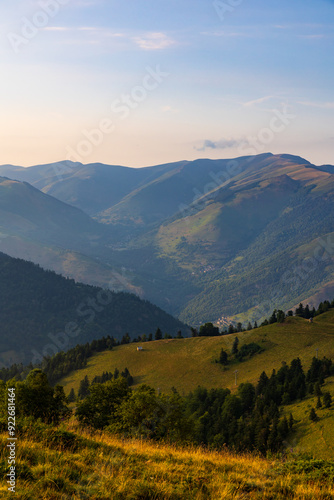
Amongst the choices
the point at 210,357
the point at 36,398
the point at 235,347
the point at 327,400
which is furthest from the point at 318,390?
the point at 210,357

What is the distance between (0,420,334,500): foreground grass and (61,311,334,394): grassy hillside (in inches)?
4386

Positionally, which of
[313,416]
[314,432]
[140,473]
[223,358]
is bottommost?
[223,358]

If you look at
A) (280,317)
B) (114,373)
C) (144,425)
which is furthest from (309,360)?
(144,425)

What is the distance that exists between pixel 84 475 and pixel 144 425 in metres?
32.4

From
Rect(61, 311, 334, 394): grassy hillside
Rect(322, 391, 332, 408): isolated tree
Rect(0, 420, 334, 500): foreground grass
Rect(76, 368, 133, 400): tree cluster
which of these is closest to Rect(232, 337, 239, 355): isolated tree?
Rect(61, 311, 334, 394): grassy hillside

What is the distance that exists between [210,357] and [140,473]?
14774 cm

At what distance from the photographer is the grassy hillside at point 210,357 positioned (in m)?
138

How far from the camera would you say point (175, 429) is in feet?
163

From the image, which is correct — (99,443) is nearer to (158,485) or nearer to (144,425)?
(158,485)

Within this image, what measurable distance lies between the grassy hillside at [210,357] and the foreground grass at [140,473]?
11141 cm

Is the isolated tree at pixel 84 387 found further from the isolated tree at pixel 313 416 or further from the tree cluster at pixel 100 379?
the isolated tree at pixel 313 416

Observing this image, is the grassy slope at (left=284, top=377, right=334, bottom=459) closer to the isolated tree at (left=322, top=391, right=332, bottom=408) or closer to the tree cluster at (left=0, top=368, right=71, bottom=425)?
the isolated tree at (left=322, top=391, right=332, bottom=408)

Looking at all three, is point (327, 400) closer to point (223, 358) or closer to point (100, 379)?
point (223, 358)

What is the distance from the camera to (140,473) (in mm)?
16875
